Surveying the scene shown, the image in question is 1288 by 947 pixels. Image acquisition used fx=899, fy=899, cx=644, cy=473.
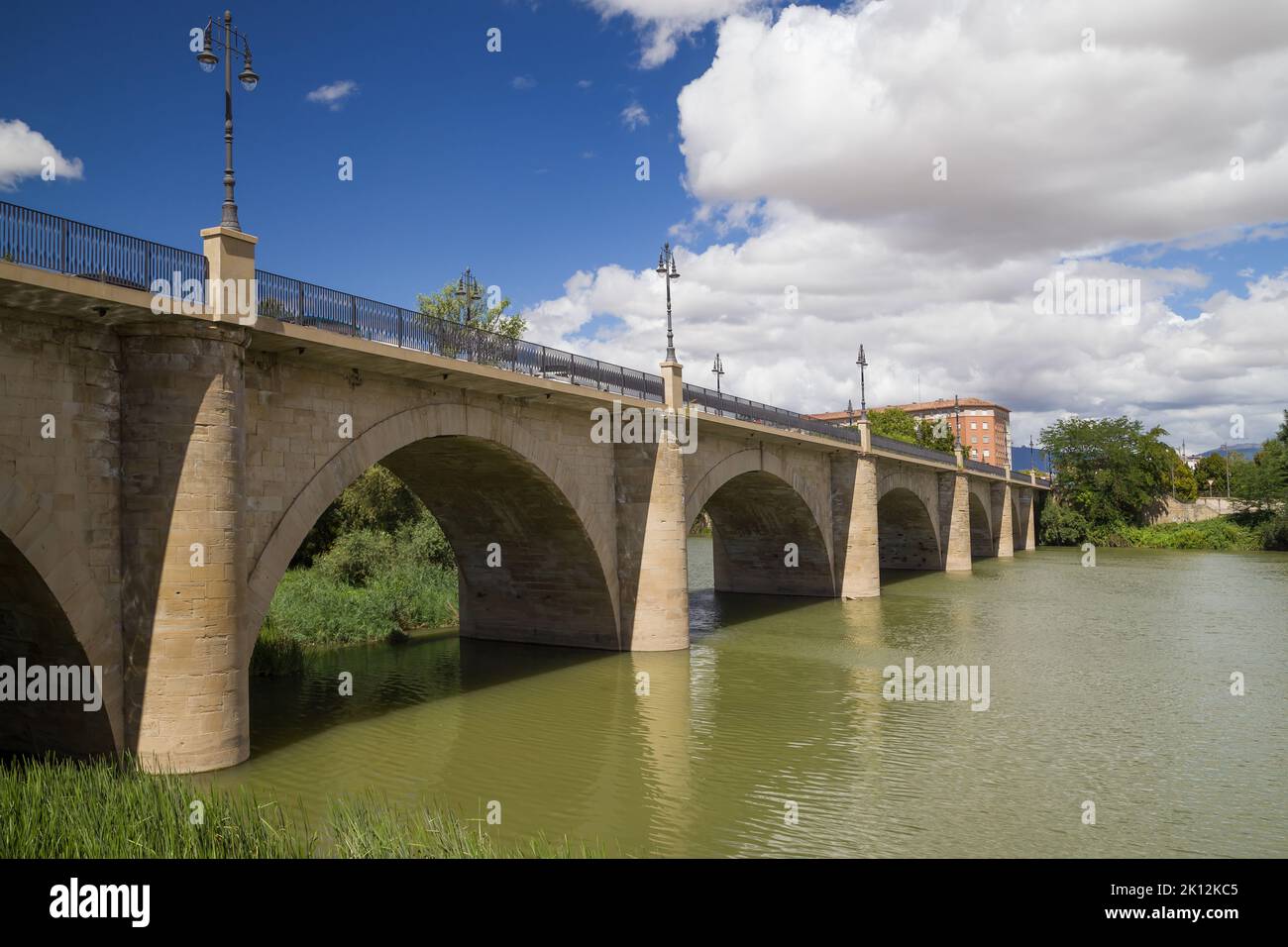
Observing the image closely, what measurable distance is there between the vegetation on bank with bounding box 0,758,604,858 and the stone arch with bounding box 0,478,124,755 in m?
1.86

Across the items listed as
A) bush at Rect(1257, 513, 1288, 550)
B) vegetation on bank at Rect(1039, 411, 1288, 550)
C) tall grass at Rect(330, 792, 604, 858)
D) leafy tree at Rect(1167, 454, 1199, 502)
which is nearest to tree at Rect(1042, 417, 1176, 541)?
vegetation on bank at Rect(1039, 411, 1288, 550)

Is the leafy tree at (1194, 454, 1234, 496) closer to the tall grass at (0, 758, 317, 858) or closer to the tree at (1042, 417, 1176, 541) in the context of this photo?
the tree at (1042, 417, 1176, 541)

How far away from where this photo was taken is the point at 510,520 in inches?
856

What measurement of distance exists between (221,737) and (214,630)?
143cm

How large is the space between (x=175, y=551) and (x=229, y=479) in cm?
110

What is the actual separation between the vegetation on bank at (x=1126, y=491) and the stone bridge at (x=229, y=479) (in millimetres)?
55191

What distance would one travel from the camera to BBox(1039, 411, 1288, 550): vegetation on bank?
62375mm

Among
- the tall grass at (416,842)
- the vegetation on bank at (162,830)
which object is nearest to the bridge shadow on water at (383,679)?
the vegetation on bank at (162,830)

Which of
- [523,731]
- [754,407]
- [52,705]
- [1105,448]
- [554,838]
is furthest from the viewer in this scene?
[1105,448]

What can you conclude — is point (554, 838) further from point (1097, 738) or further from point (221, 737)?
point (1097, 738)

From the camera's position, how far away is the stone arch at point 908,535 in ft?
147

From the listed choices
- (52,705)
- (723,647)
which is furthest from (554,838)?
(723,647)

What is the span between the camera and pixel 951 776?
12.0 m
